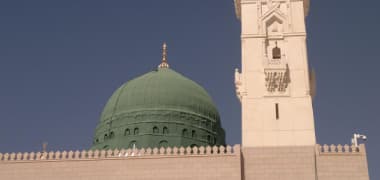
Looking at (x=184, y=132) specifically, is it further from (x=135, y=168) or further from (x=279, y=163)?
(x=279, y=163)

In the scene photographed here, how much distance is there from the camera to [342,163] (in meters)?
15.7

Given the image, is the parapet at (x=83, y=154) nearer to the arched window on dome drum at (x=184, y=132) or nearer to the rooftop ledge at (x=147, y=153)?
the rooftop ledge at (x=147, y=153)

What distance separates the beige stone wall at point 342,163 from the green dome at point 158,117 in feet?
26.1

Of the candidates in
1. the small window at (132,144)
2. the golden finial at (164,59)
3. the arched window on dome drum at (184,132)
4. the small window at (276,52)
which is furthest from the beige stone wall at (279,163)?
the golden finial at (164,59)

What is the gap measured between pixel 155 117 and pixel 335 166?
→ 30.3 feet

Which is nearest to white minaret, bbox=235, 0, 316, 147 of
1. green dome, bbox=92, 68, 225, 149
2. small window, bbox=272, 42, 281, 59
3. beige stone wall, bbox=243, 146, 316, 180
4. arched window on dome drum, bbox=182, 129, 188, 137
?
small window, bbox=272, 42, 281, 59

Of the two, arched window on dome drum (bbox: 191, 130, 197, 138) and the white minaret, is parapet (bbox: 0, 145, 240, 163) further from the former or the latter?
arched window on dome drum (bbox: 191, 130, 197, 138)

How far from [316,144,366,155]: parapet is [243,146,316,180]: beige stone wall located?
0.68 ft

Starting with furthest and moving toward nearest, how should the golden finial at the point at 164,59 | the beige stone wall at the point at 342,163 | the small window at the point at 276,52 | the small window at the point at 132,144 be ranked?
1. the golden finial at the point at 164,59
2. the small window at the point at 132,144
3. the small window at the point at 276,52
4. the beige stone wall at the point at 342,163

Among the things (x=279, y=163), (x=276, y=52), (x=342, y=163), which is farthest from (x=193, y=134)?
(x=342, y=163)

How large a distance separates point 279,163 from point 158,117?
8.33m

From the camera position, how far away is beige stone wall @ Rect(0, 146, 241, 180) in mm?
15867

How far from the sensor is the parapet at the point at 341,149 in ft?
52.0

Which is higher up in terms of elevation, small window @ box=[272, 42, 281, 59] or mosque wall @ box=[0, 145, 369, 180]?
small window @ box=[272, 42, 281, 59]
